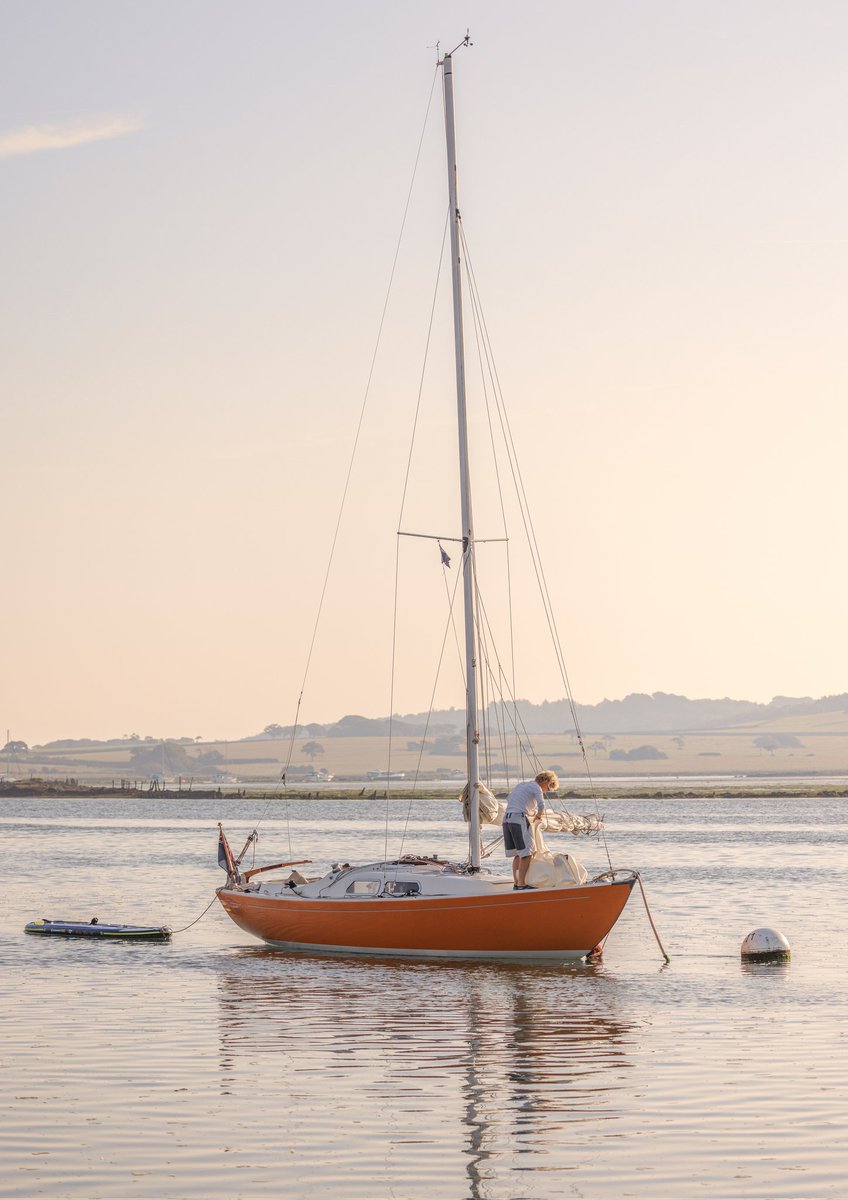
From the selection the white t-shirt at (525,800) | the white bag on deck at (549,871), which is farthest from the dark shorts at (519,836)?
the white bag on deck at (549,871)

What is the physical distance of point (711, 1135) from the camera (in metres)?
14.3

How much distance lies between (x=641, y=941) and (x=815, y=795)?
162 metres

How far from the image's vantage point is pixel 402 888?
95.7 feet

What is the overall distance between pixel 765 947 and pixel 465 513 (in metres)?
10.1

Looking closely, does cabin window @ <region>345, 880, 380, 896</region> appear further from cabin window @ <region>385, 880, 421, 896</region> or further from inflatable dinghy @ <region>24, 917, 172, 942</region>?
inflatable dinghy @ <region>24, 917, 172, 942</region>

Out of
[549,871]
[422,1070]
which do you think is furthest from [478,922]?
[422,1070]

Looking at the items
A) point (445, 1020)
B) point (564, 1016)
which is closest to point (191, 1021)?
point (445, 1020)

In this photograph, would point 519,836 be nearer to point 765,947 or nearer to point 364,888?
point 364,888

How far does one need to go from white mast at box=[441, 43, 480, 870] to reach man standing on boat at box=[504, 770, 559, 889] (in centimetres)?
154

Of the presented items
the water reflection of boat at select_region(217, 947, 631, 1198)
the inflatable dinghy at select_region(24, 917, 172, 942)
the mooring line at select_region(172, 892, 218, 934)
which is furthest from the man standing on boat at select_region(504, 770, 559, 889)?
the mooring line at select_region(172, 892, 218, 934)

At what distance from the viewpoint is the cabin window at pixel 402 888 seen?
94.8 ft

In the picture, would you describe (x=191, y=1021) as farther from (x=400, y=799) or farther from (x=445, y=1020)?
(x=400, y=799)

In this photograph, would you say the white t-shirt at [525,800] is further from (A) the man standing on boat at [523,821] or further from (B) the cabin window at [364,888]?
(B) the cabin window at [364,888]

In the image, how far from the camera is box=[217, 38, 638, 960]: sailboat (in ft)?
91.1
